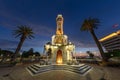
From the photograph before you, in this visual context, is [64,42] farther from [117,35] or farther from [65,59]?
[117,35]

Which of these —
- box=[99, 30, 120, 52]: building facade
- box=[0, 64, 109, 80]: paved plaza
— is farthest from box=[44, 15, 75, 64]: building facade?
box=[99, 30, 120, 52]: building facade

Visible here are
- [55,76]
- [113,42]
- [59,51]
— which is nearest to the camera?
[55,76]

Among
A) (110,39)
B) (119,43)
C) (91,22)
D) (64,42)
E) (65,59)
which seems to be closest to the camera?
(65,59)

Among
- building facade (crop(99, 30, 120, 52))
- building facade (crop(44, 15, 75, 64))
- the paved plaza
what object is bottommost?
the paved plaza

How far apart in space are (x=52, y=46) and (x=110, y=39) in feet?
265

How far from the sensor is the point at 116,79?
35.6 ft

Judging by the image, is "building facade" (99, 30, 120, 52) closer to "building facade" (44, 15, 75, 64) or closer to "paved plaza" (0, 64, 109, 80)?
"building facade" (44, 15, 75, 64)

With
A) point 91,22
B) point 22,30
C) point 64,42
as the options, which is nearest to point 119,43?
point 91,22

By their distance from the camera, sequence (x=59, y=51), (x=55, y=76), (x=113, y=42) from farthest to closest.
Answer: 1. (x=113, y=42)
2. (x=59, y=51)
3. (x=55, y=76)

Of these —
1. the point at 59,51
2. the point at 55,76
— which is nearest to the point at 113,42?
the point at 59,51

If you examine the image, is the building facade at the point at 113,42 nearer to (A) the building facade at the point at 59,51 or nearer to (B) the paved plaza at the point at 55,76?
(A) the building facade at the point at 59,51

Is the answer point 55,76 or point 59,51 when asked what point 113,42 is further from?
point 55,76

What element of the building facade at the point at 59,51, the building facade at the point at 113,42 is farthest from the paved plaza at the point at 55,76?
the building facade at the point at 113,42

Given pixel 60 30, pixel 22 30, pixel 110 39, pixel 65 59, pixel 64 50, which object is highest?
pixel 110 39
